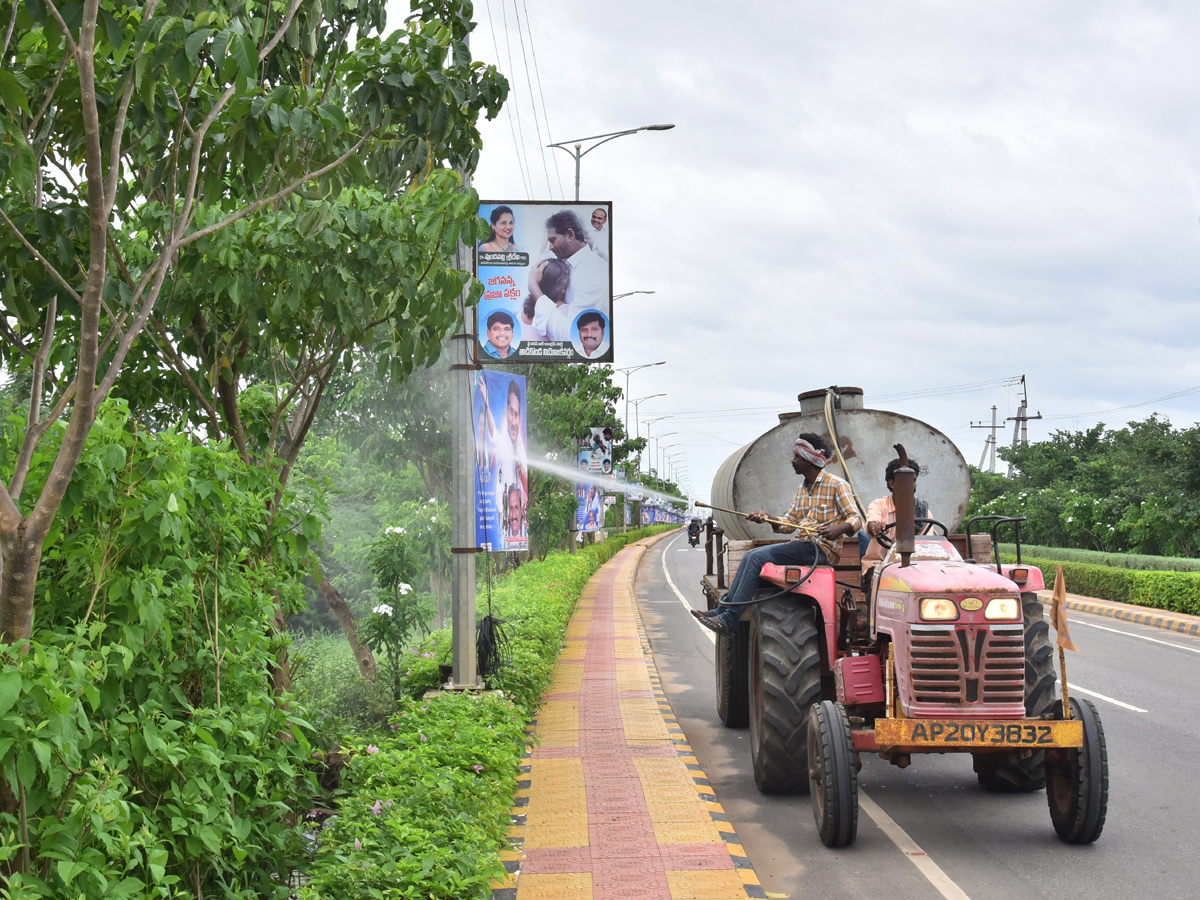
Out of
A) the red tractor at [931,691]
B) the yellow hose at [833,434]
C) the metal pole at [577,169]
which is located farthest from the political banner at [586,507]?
the red tractor at [931,691]

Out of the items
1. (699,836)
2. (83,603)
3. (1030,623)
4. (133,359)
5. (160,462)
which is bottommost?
(699,836)

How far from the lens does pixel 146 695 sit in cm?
382

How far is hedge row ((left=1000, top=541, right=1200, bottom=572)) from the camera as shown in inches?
981

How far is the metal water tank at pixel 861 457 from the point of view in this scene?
1040 centimetres

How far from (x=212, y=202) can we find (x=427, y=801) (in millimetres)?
3250

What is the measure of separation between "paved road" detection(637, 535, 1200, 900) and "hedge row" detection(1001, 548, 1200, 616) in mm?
11636

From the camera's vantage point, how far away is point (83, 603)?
3.54 metres

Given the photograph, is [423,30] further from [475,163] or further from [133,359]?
[133,359]

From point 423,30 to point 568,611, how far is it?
1392 centimetres

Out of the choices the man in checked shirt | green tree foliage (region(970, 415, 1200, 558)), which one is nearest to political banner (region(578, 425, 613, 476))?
green tree foliage (region(970, 415, 1200, 558))

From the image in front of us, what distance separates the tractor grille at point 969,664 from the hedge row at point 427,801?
2.64 meters

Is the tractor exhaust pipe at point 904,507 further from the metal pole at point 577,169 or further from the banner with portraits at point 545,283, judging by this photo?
the metal pole at point 577,169

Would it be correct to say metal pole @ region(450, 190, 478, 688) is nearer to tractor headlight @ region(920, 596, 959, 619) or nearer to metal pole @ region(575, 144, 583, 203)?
tractor headlight @ region(920, 596, 959, 619)

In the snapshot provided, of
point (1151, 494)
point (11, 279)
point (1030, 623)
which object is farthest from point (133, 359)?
point (1151, 494)
